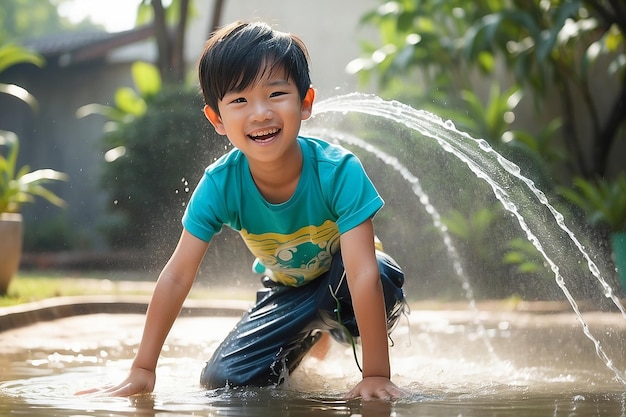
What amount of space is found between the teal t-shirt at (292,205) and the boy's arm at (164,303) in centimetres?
6

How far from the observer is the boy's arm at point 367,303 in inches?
115

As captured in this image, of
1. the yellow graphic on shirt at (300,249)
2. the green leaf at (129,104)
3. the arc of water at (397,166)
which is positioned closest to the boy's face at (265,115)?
the yellow graphic on shirt at (300,249)

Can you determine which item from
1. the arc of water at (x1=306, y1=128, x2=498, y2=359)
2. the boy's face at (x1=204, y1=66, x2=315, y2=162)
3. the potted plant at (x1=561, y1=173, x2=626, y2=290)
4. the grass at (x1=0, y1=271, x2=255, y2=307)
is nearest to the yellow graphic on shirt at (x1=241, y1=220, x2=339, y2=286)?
the boy's face at (x1=204, y1=66, x2=315, y2=162)

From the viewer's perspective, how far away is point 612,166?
1011 centimetres

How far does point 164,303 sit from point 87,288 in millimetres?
4686

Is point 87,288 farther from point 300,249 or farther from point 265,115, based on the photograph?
point 265,115

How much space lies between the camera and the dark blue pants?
3299 mm

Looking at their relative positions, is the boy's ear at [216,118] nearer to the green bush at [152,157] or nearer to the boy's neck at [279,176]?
the boy's neck at [279,176]

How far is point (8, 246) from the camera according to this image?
22.1 ft

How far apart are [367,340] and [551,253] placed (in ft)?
5.80

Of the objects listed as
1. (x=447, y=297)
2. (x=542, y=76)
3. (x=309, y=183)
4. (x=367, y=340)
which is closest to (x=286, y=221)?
(x=309, y=183)

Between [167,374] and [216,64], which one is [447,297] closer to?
[167,374]

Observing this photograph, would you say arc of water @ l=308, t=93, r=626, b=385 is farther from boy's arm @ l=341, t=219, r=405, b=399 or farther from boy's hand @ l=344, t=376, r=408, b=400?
boy's hand @ l=344, t=376, r=408, b=400

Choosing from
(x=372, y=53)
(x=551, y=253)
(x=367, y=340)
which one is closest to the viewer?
(x=367, y=340)
